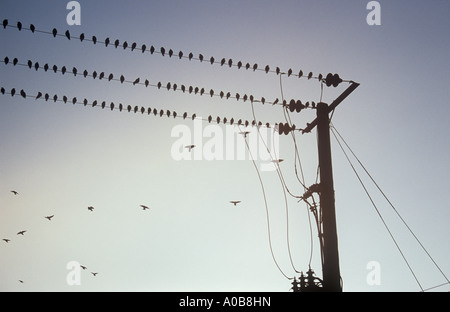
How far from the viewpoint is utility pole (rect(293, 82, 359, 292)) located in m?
8.84

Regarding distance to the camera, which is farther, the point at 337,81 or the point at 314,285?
the point at 337,81

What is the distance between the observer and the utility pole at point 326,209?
884 cm

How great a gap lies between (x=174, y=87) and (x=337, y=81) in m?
3.82

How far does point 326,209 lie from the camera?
9.34 meters

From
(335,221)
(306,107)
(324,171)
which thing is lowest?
(335,221)

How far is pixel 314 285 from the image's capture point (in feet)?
31.8
